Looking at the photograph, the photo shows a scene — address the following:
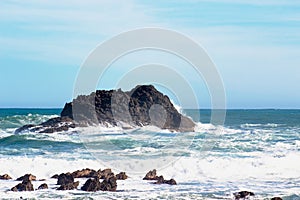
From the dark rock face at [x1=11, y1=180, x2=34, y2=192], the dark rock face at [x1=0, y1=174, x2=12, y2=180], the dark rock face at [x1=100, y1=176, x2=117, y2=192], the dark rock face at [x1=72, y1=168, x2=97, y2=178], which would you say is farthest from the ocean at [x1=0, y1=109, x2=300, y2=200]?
the dark rock face at [x1=72, y1=168, x2=97, y2=178]

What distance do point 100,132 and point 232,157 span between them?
16740 mm

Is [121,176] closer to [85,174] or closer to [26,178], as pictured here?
[85,174]

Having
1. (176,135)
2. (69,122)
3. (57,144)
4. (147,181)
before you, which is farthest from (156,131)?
(147,181)

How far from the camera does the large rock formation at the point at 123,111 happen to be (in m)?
45.2

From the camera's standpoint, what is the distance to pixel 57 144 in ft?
106

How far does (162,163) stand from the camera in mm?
25234

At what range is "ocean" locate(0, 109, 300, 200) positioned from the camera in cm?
1717

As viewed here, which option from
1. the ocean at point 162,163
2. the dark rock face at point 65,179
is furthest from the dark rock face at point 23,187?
the dark rock face at point 65,179

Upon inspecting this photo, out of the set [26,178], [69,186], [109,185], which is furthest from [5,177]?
[109,185]

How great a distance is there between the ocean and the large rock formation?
6.37 meters

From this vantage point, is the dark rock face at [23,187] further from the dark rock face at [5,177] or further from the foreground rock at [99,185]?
the dark rock face at [5,177]

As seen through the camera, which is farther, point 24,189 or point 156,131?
point 156,131

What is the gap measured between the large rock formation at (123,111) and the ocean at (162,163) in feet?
20.9

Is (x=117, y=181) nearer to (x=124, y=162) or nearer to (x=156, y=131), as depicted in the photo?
(x=124, y=162)
